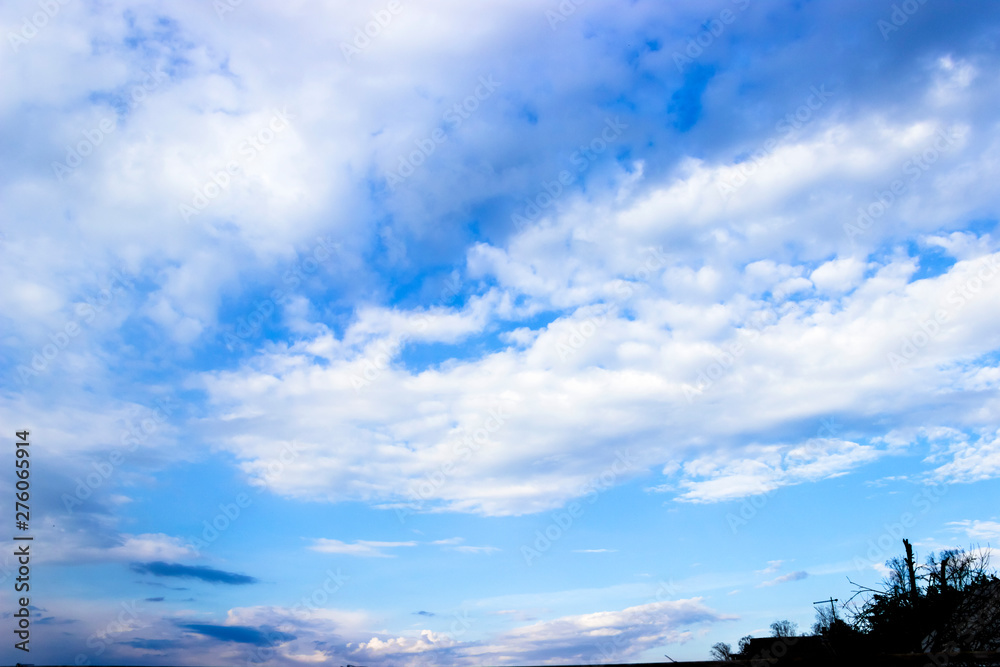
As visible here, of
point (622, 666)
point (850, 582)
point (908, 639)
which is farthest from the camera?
point (850, 582)

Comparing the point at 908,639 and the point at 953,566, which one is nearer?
the point at 908,639

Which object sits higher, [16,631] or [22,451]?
[22,451]

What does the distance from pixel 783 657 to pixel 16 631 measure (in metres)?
15.7

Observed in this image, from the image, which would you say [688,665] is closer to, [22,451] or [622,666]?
[622,666]

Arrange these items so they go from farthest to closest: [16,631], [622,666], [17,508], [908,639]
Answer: [908,639] → [17,508] → [16,631] → [622,666]

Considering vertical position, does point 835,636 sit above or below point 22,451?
below

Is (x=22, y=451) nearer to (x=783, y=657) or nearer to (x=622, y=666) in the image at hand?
(x=622, y=666)

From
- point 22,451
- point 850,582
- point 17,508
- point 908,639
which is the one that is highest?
point 22,451

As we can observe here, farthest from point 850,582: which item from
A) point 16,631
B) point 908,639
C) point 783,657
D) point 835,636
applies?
A: point 16,631

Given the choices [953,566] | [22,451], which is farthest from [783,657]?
[953,566]

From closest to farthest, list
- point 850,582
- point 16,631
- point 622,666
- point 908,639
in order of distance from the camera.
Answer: point 622,666, point 16,631, point 908,639, point 850,582

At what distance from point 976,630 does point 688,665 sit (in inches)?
611

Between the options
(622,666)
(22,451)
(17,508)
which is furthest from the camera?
(22,451)

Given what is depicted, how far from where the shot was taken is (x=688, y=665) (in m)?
7.68
